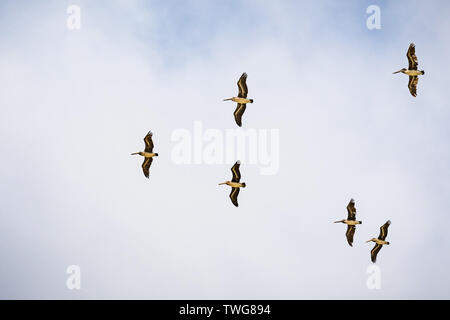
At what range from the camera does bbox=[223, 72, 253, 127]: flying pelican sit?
5616 centimetres

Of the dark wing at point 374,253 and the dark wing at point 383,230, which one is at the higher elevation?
the dark wing at point 383,230

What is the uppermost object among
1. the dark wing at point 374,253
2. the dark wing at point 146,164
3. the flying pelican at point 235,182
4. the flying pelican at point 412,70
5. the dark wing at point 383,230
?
the flying pelican at point 412,70

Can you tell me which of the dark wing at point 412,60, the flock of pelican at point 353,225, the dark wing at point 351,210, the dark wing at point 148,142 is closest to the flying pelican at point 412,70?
the dark wing at point 412,60

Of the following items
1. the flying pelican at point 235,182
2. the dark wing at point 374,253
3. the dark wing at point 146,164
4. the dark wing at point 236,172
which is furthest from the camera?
the dark wing at point 374,253

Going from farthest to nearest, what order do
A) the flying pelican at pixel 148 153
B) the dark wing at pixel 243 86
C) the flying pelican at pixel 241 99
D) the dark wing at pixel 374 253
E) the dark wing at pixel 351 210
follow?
1. the dark wing at pixel 374 253
2. the dark wing at pixel 351 210
3. the flying pelican at pixel 148 153
4. the flying pelican at pixel 241 99
5. the dark wing at pixel 243 86

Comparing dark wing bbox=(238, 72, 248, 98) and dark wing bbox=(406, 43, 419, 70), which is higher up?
dark wing bbox=(406, 43, 419, 70)

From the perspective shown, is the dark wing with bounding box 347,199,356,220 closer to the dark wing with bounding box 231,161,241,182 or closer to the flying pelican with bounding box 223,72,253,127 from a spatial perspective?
the dark wing with bounding box 231,161,241,182

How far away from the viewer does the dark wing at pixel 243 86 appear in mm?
56000

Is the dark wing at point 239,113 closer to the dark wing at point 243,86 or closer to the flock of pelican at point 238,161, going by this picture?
the flock of pelican at point 238,161

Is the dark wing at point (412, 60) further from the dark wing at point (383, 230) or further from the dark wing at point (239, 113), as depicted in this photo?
the dark wing at point (239, 113)

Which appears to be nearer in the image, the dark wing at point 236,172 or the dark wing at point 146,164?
the dark wing at point 236,172

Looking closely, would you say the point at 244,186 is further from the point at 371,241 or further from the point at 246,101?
the point at 371,241

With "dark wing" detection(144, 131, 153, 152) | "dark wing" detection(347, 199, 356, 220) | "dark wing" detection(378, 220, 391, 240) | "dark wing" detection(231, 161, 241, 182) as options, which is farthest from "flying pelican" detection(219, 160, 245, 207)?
"dark wing" detection(378, 220, 391, 240)
